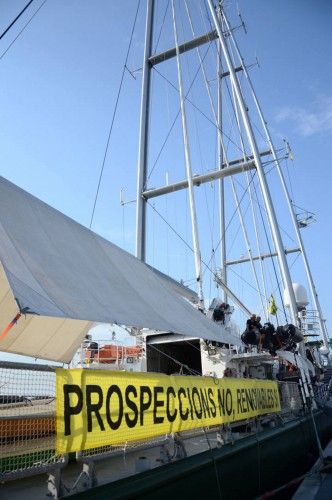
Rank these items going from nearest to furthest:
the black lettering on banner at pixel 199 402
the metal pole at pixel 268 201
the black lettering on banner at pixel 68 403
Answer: the black lettering on banner at pixel 68 403, the black lettering on banner at pixel 199 402, the metal pole at pixel 268 201

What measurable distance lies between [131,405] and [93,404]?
0.71m

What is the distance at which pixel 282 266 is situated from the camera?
15.8m

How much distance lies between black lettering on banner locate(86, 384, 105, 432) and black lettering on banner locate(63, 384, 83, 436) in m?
0.11

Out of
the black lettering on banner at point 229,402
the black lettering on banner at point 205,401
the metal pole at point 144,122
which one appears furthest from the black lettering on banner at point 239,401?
the metal pole at point 144,122

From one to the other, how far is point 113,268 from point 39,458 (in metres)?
3.38

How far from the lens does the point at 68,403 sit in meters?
4.45

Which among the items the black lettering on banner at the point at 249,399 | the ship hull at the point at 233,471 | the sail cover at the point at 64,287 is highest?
the sail cover at the point at 64,287

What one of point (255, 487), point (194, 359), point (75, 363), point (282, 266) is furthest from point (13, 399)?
point (282, 266)

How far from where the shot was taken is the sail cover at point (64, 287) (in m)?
5.05

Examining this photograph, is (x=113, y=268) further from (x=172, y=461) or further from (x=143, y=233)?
(x=143, y=233)

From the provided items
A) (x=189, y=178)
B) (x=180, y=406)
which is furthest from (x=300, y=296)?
(x=180, y=406)

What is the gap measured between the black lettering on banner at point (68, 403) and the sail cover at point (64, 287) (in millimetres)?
780

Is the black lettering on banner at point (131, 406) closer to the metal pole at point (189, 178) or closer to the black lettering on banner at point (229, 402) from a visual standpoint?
the black lettering on banner at point (229, 402)

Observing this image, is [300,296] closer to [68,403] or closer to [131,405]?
[131,405]
